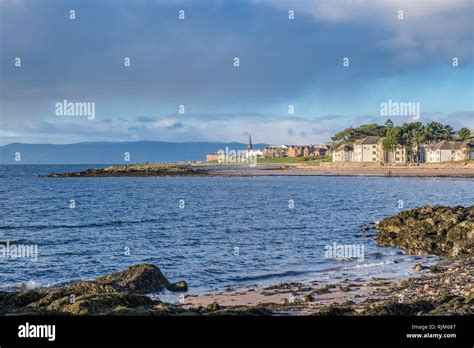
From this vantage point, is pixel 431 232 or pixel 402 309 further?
pixel 431 232

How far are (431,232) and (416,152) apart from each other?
15841 cm

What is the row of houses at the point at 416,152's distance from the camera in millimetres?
161875

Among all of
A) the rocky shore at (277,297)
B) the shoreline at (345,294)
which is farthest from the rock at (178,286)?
the shoreline at (345,294)

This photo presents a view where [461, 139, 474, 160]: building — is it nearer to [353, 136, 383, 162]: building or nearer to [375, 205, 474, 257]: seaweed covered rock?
[353, 136, 383, 162]: building

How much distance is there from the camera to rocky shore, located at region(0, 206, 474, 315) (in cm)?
1399

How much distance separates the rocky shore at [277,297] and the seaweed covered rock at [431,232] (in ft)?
3.21

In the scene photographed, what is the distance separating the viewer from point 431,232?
107 feet

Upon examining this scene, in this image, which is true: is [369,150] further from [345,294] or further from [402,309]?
[402,309]

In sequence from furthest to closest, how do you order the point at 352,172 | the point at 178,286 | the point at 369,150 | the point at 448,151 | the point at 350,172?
the point at 369,150 → the point at 448,151 → the point at 350,172 → the point at 352,172 → the point at 178,286

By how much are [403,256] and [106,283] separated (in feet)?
54.0

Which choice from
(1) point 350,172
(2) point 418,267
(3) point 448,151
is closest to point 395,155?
(3) point 448,151

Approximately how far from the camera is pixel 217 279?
22906mm

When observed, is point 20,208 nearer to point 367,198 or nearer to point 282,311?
point 367,198
